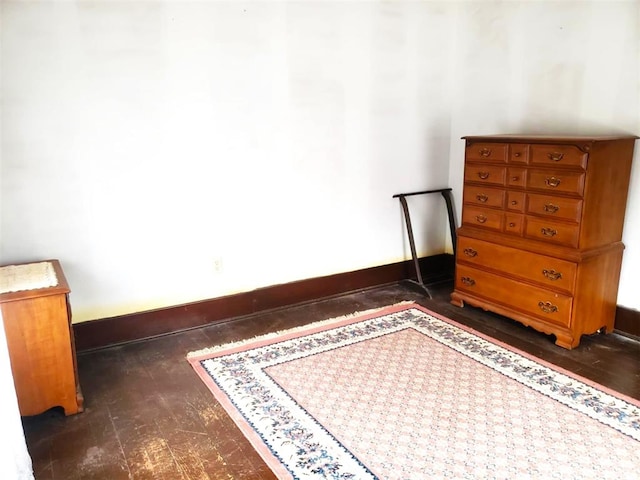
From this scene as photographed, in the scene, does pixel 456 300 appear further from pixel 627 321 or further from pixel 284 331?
pixel 284 331

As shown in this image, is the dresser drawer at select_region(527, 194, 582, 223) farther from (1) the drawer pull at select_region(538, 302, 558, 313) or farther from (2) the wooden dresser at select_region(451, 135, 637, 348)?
(1) the drawer pull at select_region(538, 302, 558, 313)

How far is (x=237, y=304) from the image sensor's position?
338 cm

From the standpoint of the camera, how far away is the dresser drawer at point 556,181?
2.74m

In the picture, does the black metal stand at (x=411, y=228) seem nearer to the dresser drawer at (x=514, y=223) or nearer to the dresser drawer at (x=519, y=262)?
the dresser drawer at (x=519, y=262)

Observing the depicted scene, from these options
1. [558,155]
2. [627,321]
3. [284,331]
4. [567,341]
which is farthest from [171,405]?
[627,321]

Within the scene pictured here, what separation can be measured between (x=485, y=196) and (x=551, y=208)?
1.49 ft

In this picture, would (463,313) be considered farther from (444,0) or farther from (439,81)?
(444,0)

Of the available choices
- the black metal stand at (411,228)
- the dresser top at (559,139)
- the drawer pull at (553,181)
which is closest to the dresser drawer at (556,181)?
the drawer pull at (553,181)

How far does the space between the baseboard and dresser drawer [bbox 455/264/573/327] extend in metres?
0.62

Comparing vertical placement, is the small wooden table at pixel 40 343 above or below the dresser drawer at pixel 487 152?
below

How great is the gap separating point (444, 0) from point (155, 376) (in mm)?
3203

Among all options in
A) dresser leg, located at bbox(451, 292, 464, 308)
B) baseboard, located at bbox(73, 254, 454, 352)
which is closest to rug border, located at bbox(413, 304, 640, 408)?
dresser leg, located at bbox(451, 292, 464, 308)

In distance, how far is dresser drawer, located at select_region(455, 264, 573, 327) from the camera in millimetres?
2916

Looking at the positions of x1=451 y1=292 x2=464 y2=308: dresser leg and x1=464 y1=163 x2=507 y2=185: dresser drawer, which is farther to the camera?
x1=451 y1=292 x2=464 y2=308: dresser leg
